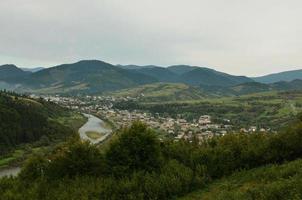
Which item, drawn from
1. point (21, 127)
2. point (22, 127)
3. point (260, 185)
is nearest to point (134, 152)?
point (260, 185)

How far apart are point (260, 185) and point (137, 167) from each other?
19.9 meters

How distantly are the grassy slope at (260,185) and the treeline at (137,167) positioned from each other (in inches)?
141

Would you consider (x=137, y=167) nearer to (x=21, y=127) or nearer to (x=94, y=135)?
(x=21, y=127)

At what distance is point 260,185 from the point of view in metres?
47.7

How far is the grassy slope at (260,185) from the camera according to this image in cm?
4175

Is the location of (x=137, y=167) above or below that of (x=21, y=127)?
above

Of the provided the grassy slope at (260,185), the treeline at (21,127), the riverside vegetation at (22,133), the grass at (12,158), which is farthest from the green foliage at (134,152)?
the treeline at (21,127)

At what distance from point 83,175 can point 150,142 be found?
10.7 meters

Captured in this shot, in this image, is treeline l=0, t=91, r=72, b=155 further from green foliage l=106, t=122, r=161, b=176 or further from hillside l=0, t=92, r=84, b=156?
green foliage l=106, t=122, r=161, b=176

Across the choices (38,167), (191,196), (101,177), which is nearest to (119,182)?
(101,177)

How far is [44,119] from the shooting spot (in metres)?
194

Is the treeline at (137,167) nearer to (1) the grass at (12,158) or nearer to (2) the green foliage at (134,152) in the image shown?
(2) the green foliage at (134,152)

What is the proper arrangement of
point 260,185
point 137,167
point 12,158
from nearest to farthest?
point 260,185 < point 137,167 < point 12,158

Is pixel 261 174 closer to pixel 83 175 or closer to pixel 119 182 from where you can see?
→ pixel 119 182
